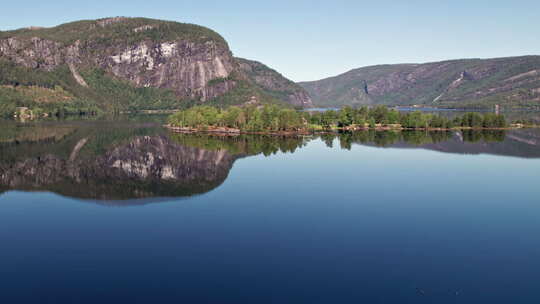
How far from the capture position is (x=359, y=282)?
31500mm

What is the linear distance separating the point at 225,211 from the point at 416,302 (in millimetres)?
26960

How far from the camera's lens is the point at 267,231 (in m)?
43.2

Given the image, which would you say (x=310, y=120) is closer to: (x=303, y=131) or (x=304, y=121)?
(x=304, y=121)

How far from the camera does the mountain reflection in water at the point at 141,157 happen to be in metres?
63.8

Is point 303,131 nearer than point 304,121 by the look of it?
Yes

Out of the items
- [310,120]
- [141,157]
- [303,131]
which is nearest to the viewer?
[141,157]

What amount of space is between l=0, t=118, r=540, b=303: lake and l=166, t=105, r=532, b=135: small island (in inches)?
2686

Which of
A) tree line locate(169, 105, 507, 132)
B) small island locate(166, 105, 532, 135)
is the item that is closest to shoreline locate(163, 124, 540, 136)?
small island locate(166, 105, 532, 135)

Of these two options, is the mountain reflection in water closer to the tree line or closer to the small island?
the small island

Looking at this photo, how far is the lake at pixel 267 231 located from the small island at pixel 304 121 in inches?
2686

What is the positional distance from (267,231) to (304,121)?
13430cm

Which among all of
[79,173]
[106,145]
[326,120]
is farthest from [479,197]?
[326,120]

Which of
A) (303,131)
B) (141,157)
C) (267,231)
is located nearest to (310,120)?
(303,131)

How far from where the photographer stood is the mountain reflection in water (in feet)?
209
